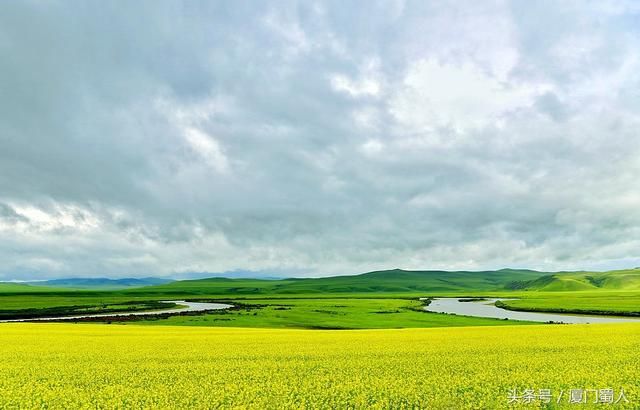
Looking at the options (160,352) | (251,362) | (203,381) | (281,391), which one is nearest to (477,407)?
(281,391)

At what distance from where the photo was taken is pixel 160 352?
29.3 m

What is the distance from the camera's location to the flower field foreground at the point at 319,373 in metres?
16.8

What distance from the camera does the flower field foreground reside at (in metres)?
16.8

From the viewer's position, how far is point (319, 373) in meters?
21.7

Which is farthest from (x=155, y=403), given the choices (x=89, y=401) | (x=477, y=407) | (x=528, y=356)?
(x=528, y=356)

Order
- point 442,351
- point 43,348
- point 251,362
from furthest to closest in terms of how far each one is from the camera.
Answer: point 43,348
point 442,351
point 251,362

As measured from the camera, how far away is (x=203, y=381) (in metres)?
20.2

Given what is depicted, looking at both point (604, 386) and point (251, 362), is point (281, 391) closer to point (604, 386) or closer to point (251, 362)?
point (251, 362)

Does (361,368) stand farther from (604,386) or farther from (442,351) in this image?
(604,386)

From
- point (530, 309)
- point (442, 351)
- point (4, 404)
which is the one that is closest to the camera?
point (4, 404)

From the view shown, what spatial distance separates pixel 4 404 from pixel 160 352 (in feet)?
42.3

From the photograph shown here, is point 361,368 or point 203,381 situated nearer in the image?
point 203,381

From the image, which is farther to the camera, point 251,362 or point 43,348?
point 43,348

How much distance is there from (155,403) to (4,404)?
5991 mm
